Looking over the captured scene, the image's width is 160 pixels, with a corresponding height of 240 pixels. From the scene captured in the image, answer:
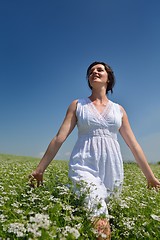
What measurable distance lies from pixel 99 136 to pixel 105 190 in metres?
0.72

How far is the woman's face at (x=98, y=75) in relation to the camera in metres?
4.91

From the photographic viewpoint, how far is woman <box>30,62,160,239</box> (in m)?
4.32

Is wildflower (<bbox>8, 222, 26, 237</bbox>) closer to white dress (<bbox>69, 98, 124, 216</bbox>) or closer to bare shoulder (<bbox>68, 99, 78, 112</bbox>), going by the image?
white dress (<bbox>69, 98, 124, 216</bbox>)

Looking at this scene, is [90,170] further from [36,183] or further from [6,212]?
[6,212]

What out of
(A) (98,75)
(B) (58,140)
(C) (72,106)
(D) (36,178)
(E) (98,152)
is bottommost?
(D) (36,178)

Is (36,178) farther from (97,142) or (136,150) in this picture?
(136,150)

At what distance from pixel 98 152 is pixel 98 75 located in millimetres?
1170

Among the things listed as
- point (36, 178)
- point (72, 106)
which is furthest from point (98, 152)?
point (36, 178)

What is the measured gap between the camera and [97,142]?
4512 mm

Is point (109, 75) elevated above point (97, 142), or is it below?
above

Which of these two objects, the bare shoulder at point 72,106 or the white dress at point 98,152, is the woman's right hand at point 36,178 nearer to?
the white dress at point 98,152

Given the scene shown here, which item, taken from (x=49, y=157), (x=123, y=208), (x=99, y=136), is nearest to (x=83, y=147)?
(x=99, y=136)

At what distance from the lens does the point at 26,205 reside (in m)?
4.04

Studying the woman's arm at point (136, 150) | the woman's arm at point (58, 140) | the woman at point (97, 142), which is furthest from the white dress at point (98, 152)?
the woman's arm at point (136, 150)
